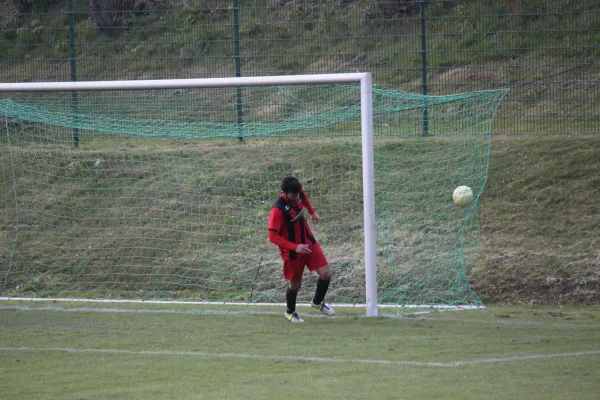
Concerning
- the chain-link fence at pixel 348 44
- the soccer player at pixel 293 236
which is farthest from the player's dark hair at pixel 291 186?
the chain-link fence at pixel 348 44

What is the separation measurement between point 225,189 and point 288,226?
3.31 metres

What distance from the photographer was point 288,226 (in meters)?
7.86

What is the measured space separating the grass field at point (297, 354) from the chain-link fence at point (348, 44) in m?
4.73

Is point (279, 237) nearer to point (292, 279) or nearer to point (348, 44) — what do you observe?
point (292, 279)

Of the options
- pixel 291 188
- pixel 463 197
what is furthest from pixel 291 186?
pixel 463 197

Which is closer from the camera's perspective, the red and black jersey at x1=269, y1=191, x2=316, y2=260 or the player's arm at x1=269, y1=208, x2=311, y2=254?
the player's arm at x1=269, y1=208, x2=311, y2=254

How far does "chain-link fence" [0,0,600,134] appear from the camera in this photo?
38.6 ft

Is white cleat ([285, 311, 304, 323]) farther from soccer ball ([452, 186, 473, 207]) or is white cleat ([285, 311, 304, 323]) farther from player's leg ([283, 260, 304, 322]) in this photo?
soccer ball ([452, 186, 473, 207])

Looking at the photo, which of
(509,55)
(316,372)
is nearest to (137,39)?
(509,55)

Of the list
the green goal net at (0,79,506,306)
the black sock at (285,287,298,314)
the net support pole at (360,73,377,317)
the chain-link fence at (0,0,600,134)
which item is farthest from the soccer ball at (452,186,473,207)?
the chain-link fence at (0,0,600,134)

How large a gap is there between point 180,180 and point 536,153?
207 inches

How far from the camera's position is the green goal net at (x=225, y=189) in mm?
9797

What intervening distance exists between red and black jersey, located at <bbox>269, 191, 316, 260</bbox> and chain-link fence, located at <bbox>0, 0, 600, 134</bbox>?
518 centimetres

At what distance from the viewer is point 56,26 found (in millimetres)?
13438
